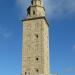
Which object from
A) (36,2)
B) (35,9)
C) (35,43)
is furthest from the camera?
A: (36,2)

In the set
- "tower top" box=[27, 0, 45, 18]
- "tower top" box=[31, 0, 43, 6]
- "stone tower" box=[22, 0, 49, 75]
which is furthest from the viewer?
"tower top" box=[31, 0, 43, 6]

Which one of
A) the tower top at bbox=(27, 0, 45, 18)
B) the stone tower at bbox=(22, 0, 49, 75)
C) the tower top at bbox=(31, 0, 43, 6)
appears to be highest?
the tower top at bbox=(31, 0, 43, 6)

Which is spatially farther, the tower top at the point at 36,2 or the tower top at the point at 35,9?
the tower top at the point at 36,2

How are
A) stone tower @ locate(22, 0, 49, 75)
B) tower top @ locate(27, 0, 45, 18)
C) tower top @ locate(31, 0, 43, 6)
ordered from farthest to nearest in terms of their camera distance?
tower top @ locate(31, 0, 43, 6) → tower top @ locate(27, 0, 45, 18) → stone tower @ locate(22, 0, 49, 75)

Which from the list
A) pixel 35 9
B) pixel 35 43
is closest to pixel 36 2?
pixel 35 9

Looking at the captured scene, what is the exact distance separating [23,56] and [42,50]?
3.18 m

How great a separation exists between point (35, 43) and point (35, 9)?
6.33 metres

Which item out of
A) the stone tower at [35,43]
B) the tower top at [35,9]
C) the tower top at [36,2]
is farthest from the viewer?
the tower top at [36,2]

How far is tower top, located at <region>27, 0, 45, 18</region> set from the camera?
124 feet

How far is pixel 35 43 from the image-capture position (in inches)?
1407

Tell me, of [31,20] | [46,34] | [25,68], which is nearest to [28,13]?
[31,20]

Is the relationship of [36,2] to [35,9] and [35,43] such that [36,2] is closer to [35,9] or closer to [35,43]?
[35,9]

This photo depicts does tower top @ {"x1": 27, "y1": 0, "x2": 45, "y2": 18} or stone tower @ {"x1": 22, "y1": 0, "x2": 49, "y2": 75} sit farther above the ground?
tower top @ {"x1": 27, "y1": 0, "x2": 45, "y2": 18}

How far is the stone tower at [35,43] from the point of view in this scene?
3441cm
